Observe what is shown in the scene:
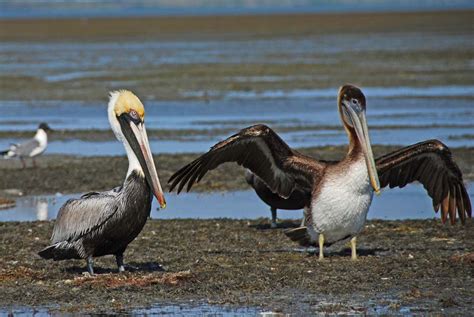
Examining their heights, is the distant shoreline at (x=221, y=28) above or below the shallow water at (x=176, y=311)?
above

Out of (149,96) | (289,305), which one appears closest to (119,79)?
(149,96)

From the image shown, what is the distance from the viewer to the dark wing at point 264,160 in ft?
31.1

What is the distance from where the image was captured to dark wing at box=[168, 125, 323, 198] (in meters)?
9.47

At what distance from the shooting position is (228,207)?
13.1 meters

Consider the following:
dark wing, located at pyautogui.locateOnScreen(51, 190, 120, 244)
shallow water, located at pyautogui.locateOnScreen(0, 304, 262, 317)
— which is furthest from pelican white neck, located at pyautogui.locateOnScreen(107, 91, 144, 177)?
shallow water, located at pyautogui.locateOnScreen(0, 304, 262, 317)

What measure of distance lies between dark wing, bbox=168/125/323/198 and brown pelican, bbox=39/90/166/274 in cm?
105

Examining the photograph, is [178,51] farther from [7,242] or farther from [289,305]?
[289,305]

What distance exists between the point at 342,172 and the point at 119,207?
1899mm

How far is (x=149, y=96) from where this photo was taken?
91.6ft

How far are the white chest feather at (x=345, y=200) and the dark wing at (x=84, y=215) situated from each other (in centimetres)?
178

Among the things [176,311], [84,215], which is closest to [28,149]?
[84,215]

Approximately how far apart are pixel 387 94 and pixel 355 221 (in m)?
18.4

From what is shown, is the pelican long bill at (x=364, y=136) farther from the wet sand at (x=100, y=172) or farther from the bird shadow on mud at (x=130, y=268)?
the wet sand at (x=100, y=172)

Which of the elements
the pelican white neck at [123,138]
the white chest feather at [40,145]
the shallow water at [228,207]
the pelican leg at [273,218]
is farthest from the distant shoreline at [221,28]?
the pelican white neck at [123,138]
